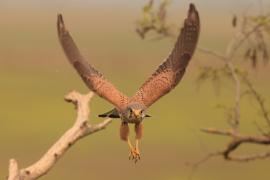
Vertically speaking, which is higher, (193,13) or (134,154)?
(193,13)

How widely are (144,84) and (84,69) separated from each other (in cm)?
23

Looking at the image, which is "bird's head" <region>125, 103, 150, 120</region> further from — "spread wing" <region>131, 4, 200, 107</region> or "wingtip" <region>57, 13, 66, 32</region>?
"wingtip" <region>57, 13, 66, 32</region>

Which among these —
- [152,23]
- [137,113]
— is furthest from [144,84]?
[152,23]

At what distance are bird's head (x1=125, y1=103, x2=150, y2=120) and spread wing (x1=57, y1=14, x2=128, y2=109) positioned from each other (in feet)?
0.20

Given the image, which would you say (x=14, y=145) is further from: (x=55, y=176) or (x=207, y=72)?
(x=207, y=72)

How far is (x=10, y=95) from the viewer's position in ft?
130

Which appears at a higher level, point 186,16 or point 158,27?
point 158,27

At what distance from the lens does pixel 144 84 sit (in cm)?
274

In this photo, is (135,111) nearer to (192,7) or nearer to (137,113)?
(137,113)

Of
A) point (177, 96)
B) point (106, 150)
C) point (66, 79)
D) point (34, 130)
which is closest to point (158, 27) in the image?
point (106, 150)

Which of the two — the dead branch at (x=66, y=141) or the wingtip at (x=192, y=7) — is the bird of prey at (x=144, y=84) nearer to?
the wingtip at (x=192, y=7)

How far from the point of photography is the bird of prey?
253 cm

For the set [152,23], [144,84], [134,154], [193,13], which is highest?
[152,23]

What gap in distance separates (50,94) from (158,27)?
26680 millimetres
